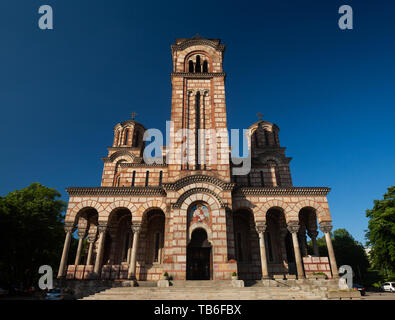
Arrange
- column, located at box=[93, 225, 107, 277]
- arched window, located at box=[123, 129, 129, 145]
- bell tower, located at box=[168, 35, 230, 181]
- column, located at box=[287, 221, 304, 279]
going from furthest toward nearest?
arched window, located at box=[123, 129, 129, 145] < bell tower, located at box=[168, 35, 230, 181] < column, located at box=[287, 221, 304, 279] < column, located at box=[93, 225, 107, 277]

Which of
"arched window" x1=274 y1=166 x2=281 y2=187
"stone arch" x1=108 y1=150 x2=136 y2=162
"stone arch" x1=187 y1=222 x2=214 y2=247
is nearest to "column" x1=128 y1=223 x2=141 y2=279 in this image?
"stone arch" x1=187 y1=222 x2=214 y2=247

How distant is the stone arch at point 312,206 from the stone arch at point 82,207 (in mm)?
16144

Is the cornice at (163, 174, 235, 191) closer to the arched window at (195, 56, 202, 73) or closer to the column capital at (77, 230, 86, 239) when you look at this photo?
the column capital at (77, 230, 86, 239)

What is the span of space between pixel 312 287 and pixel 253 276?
6.02m

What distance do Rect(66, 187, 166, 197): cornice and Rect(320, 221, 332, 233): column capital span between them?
13.3 meters

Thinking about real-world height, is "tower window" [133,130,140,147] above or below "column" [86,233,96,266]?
above

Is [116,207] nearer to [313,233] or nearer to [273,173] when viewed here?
[273,173]

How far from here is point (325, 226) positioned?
1970 centimetres

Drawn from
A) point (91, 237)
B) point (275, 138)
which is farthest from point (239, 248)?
point (275, 138)

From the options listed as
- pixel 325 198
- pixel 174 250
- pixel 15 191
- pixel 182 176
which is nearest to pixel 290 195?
pixel 325 198

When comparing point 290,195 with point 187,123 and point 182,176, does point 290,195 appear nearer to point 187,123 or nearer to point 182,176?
point 182,176

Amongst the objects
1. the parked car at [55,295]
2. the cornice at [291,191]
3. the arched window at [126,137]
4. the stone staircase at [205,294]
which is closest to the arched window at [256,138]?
the cornice at [291,191]

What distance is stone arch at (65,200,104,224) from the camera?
19433 mm

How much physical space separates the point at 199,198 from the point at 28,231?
17.2m
